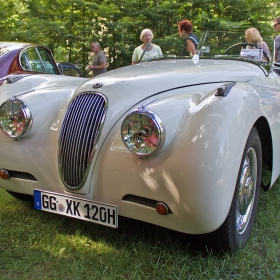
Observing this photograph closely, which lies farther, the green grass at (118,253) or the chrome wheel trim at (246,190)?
the chrome wheel trim at (246,190)

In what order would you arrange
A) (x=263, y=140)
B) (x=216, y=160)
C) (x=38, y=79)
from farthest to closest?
(x=38, y=79) → (x=263, y=140) → (x=216, y=160)

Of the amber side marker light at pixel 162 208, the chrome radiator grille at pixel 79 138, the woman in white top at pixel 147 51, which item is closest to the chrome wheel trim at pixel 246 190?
the amber side marker light at pixel 162 208

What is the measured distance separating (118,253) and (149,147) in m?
0.82

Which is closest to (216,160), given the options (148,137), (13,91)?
(148,137)

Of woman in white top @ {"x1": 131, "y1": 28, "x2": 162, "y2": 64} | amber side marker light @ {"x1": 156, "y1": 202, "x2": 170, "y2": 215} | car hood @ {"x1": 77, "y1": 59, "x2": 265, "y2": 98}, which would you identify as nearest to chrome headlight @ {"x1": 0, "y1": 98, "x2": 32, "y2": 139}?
car hood @ {"x1": 77, "y1": 59, "x2": 265, "y2": 98}

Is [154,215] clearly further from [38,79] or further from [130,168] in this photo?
[38,79]

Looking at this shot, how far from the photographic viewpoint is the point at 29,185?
233cm

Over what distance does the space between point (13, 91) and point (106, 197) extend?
1264 mm

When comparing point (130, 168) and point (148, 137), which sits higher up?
point (148, 137)

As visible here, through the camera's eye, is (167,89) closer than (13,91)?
Yes

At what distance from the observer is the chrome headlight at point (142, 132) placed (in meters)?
1.87

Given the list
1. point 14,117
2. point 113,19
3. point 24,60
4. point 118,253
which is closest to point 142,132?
point 118,253

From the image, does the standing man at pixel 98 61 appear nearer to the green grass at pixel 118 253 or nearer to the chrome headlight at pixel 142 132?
the green grass at pixel 118 253

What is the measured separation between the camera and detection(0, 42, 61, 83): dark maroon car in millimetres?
4844
